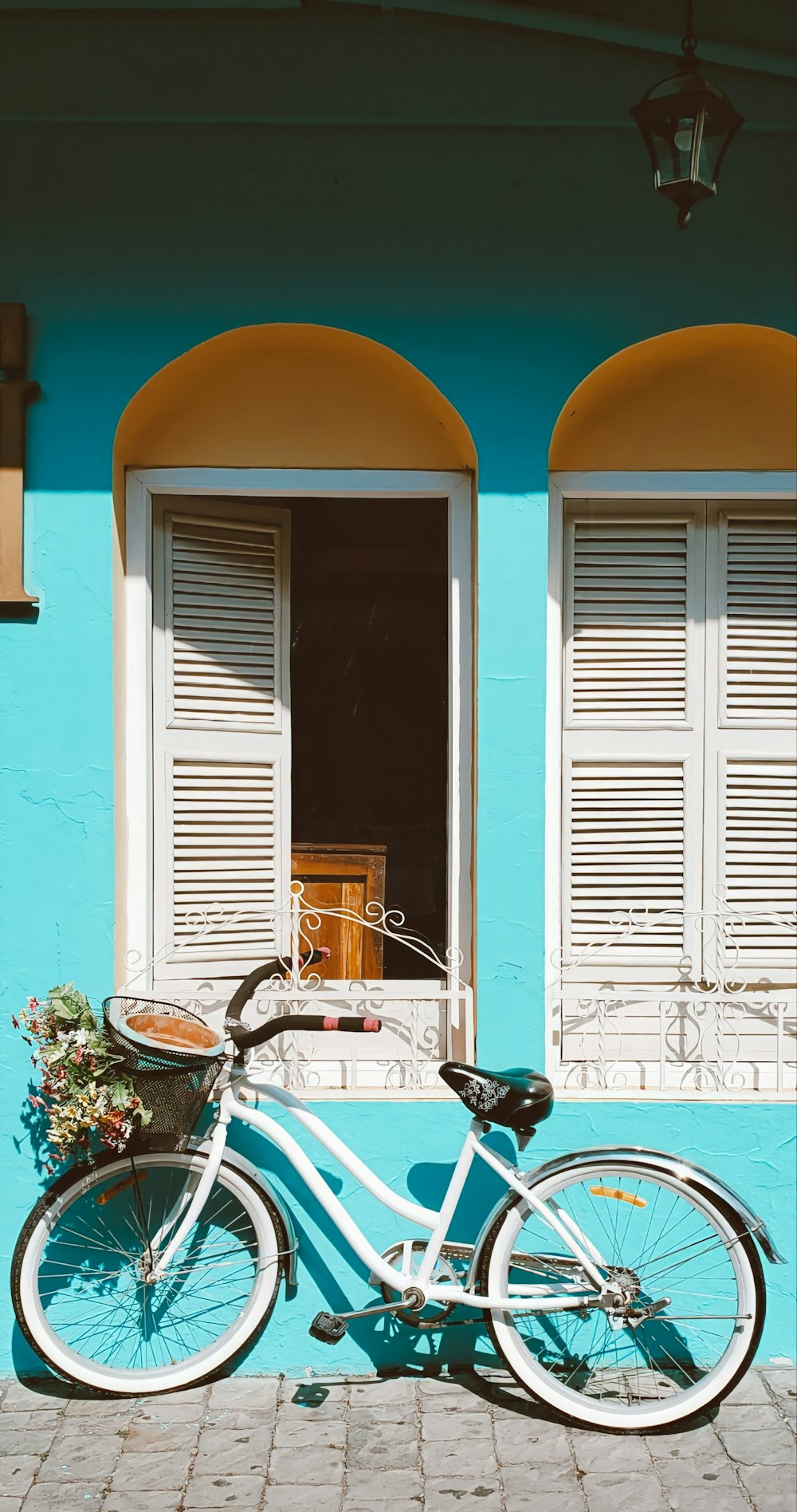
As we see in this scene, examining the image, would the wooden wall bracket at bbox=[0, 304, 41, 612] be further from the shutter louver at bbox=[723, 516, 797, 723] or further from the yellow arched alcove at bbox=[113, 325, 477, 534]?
the shutter louver at bbox=[723, 516, 797, 723]

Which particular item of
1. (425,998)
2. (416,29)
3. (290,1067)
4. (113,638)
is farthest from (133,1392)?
(416,29)

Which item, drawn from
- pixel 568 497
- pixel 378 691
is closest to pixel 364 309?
pixel 568 497

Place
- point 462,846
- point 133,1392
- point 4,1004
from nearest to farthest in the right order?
1. point 133,1392
2. point 4,1004
3. point 462,846

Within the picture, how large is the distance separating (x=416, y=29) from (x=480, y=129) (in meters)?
0.38

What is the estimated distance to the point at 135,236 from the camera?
3.92 metres

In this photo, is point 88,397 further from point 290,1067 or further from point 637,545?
point 290,1067

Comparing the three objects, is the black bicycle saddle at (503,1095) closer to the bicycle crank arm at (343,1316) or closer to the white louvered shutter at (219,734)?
the bicycle crank arm at (343,1316)

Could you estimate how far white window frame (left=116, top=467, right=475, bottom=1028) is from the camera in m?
4.13

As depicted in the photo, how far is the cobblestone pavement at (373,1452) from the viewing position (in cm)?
317

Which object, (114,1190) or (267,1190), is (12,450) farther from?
(267,1190)

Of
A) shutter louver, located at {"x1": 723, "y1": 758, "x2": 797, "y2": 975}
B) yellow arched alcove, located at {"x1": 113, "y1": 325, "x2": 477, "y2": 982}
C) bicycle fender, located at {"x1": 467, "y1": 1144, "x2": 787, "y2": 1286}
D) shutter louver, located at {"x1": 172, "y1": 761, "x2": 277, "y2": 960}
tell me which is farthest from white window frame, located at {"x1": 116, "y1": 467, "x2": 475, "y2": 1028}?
shutter louver, located at {"x1": 723, "y1": 758, "x2": 797, "y2": 975}

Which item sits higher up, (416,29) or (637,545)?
(416,29)

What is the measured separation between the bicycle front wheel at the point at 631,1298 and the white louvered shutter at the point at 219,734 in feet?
4.38

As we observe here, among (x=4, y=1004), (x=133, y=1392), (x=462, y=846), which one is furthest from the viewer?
(x=462, y=846)
